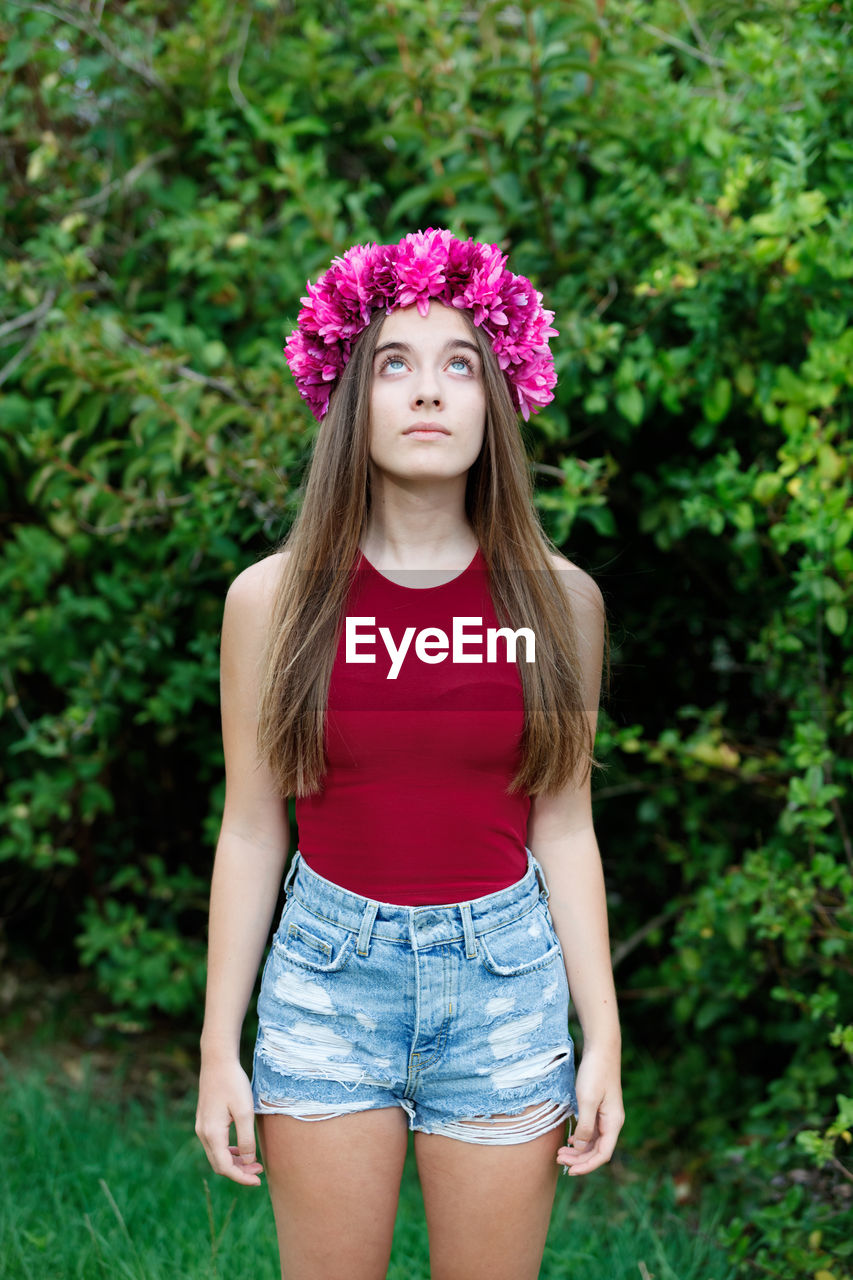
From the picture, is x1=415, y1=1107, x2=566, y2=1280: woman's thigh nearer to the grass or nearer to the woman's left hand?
the woman's left hand

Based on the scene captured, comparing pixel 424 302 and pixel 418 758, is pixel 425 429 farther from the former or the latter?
pixel 418 758

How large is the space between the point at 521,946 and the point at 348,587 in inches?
21.5

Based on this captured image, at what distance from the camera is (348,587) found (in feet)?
5.35

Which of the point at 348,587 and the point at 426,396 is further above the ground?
the point at 426,396

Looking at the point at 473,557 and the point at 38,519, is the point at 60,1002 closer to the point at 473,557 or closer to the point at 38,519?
the point at 38,519

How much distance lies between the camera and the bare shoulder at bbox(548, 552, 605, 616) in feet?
5.68

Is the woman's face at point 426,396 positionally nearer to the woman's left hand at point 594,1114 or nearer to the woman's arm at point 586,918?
the woman's arm at point 586,918

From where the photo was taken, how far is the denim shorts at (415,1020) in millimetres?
1497

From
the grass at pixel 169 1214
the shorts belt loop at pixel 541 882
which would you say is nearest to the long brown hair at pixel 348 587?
the shorts belt loop at pixel 541 882

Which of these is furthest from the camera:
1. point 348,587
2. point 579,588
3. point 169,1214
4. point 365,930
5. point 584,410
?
point 584,410

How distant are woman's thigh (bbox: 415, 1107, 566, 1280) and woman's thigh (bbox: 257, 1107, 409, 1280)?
0.18 feet

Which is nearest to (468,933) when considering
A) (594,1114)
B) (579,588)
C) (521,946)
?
(521,946)


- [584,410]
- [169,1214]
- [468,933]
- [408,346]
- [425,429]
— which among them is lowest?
[169,1214]

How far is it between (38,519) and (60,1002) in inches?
62.0
